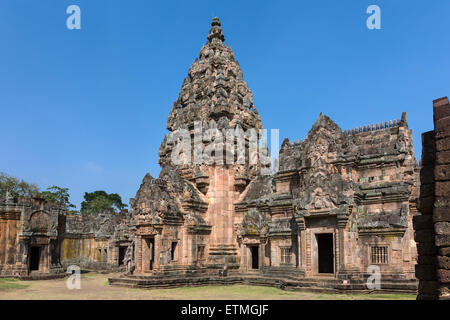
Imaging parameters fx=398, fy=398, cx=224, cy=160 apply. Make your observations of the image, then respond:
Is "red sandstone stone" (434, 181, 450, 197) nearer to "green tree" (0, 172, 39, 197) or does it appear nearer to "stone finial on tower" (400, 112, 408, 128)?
"stone finial on tower" (400, 112, 408, 128)

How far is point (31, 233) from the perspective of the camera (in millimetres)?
26438

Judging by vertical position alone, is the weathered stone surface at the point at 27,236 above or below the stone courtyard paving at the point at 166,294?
above

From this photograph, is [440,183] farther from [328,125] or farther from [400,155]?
[328,125]

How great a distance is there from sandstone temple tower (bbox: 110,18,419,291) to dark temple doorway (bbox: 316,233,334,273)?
6 centimetres

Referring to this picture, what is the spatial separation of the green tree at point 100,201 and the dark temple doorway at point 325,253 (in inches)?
2229

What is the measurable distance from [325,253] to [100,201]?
59.7 m

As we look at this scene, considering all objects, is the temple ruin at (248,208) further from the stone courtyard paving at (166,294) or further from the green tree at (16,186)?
the green tree at (16,186)

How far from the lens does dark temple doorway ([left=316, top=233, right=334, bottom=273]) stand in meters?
23.1

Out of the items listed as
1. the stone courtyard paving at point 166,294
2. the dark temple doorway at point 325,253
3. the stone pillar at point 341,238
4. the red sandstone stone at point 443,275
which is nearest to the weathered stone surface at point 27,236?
the stone courtyard paving at point 166,294

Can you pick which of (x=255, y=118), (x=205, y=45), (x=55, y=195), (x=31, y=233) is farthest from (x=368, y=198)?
(x=55, y=195)

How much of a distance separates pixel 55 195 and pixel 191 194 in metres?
45.6

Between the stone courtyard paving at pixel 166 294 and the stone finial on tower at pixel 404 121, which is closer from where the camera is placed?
the stone courtyard paving at pixel 166 294

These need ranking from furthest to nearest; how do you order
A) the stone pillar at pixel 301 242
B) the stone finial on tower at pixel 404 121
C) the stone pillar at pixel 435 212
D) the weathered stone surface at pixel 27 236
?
the weathered stone surface at pixel 27 236 < the stone finial on tower at pixel 404 121 < the stone pillar at pixel 301 242 < the stone pillar at pixel 435 212

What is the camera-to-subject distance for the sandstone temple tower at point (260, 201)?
1902 cm
